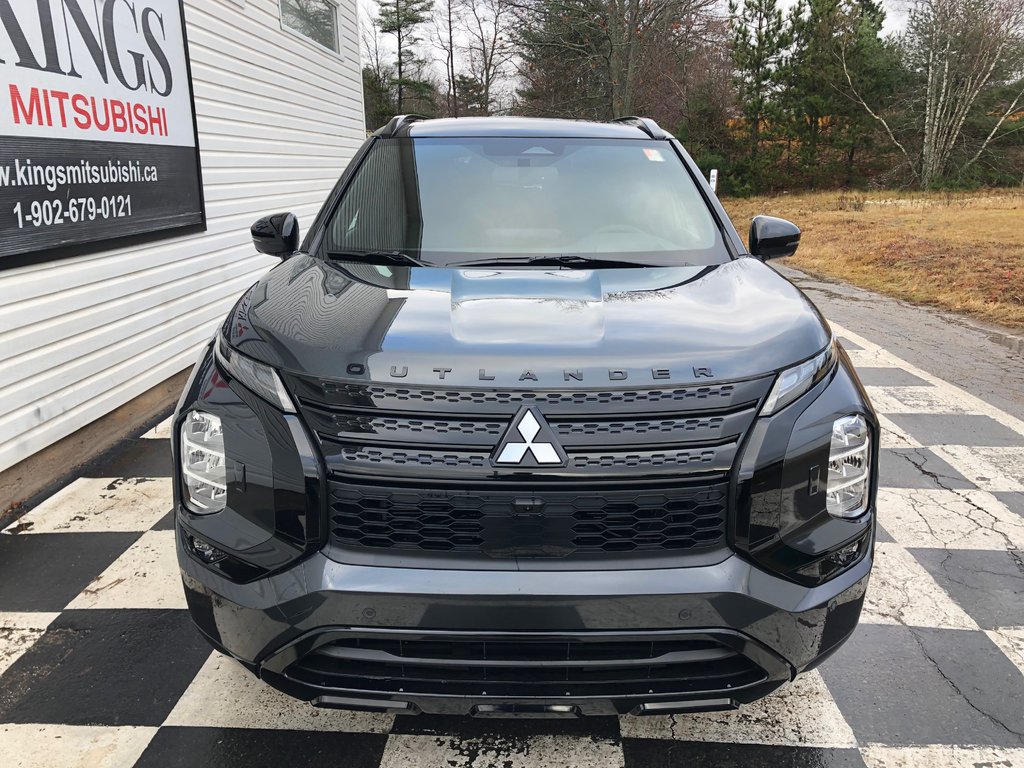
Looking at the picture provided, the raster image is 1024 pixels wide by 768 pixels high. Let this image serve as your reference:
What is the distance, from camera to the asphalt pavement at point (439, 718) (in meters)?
2.11

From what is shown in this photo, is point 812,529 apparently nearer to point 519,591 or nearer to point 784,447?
point 784,447

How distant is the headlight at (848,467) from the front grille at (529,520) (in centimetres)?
31

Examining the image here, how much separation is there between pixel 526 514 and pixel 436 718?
0.90 meters

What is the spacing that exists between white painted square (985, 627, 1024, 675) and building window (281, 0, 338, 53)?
27.1 feet

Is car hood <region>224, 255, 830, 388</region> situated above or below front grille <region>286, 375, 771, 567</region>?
above

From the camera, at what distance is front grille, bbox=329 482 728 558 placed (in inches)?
66.7

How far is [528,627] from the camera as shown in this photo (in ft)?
5.49

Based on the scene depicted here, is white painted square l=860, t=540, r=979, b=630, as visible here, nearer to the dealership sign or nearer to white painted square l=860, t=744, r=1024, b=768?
white painted square l=860, t=744, r=1024, b=768

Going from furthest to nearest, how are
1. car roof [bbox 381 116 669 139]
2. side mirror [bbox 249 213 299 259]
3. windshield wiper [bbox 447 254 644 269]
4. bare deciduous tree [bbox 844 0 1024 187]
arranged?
bare deciduous tree [bbox 844 0 1024 187]
car roof [bbox 381 116 669 139]
side mirror [bbox 249 213 299 259]
windshield wiper [bbox 447 254 644 269]

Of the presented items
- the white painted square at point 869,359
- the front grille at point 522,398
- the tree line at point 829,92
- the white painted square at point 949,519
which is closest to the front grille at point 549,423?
the front grille at point 522,398

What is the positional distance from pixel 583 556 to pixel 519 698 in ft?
1.12

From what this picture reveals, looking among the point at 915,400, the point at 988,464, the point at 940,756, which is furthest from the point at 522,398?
the point at 915,400

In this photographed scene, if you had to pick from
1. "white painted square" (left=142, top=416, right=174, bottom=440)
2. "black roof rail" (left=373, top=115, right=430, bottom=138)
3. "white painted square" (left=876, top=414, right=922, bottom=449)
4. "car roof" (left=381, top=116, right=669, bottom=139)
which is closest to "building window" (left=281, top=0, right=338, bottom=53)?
"white painted square" (left=142, top=416, right=174, bottom=440)

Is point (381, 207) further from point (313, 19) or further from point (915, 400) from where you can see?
point (313, 19)
